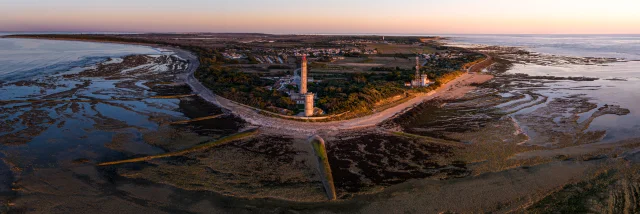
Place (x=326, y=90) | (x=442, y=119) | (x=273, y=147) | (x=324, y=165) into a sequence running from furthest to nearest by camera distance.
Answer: (x=326, y=90) < (x=442, y=119) < (x=273, y=147) < (x=324, y=165)

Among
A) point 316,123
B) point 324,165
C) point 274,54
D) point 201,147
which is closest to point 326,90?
point 316,123

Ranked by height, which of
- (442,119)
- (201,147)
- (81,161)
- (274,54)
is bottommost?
(81,161)

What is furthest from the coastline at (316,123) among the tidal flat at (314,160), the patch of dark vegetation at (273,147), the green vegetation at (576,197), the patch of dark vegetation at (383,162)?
the green vegetation at (576,197)

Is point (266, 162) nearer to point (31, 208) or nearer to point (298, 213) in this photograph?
point (298, 213)

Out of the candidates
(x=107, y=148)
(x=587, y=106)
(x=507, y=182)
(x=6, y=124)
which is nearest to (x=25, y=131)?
(x=6, y=124)

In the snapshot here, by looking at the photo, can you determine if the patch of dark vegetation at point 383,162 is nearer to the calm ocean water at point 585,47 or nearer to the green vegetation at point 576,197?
the green vegetation at point 576,197

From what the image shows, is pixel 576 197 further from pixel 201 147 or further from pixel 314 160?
pixel 201 147

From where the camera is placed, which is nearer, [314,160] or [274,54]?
[314,160]

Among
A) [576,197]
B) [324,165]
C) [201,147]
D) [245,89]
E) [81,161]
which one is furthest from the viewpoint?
[245,89]

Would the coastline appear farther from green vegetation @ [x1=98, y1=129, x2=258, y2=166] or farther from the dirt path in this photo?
green vegetation @ [x1=98, y1=129, x2=258, y2=166]

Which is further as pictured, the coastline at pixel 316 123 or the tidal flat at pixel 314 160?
the coastline at pixel 316 123

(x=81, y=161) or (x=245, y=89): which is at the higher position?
(x=245, y=89)
